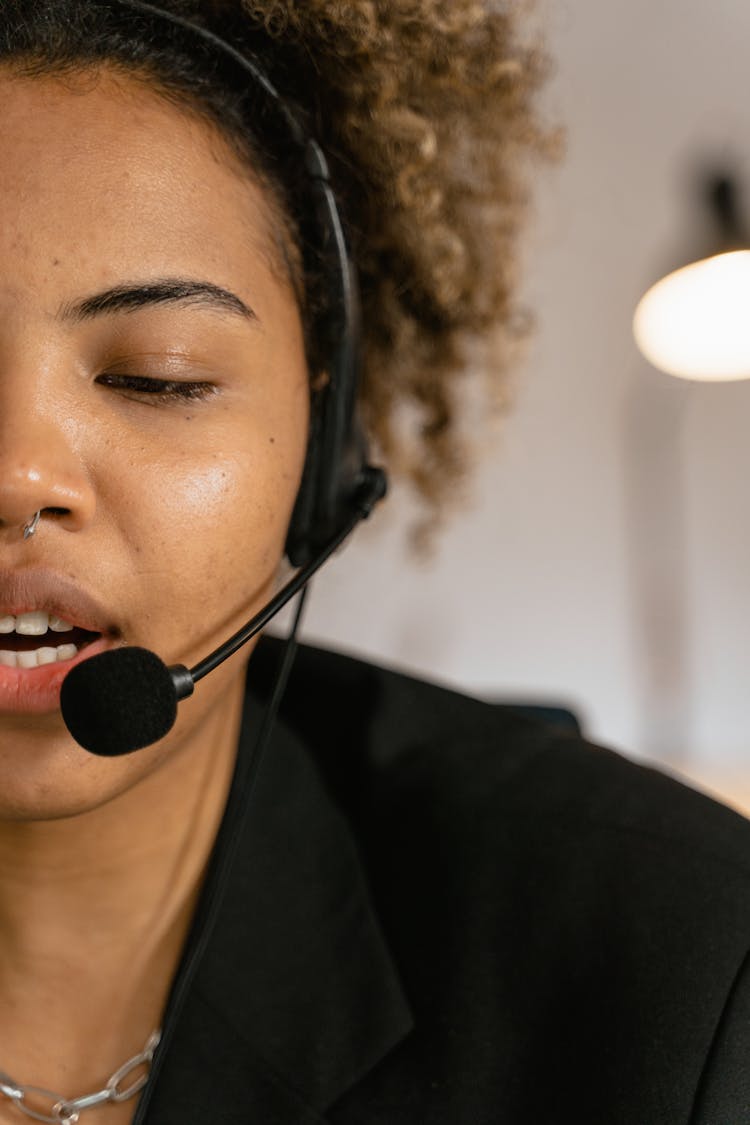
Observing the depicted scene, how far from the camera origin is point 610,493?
1.80 m

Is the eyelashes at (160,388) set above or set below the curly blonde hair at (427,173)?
below

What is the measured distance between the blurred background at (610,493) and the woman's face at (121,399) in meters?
0.88

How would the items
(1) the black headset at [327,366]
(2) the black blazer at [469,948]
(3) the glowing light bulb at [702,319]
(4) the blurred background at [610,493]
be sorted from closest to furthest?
(2) the black blazer at [469,948], (1) the black headset at [327,366], (3) the glowing light bulb at [702,319], (4) the blurred background at [610,493]

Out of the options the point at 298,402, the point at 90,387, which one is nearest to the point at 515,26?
the point at 298,402

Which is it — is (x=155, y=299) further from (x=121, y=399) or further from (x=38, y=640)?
(x=38, y=640)

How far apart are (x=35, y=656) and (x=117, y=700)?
93 mm

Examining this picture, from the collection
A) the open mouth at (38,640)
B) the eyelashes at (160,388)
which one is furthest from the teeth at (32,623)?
the eyelashes at (160,388)

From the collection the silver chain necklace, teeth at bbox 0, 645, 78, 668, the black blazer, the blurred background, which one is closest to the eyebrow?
teeth at bbox 0, 645, 78, 668

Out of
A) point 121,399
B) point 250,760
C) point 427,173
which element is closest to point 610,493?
point 427,173

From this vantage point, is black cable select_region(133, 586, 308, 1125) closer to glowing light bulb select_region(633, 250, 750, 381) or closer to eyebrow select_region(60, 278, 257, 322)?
eyebrow select_region(60, 278, 257, 322)

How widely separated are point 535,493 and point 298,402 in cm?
96

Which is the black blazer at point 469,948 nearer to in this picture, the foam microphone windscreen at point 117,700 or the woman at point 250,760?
the woman at point 250,760

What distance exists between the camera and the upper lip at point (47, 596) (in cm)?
70

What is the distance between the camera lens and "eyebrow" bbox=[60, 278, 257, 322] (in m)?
0.73
